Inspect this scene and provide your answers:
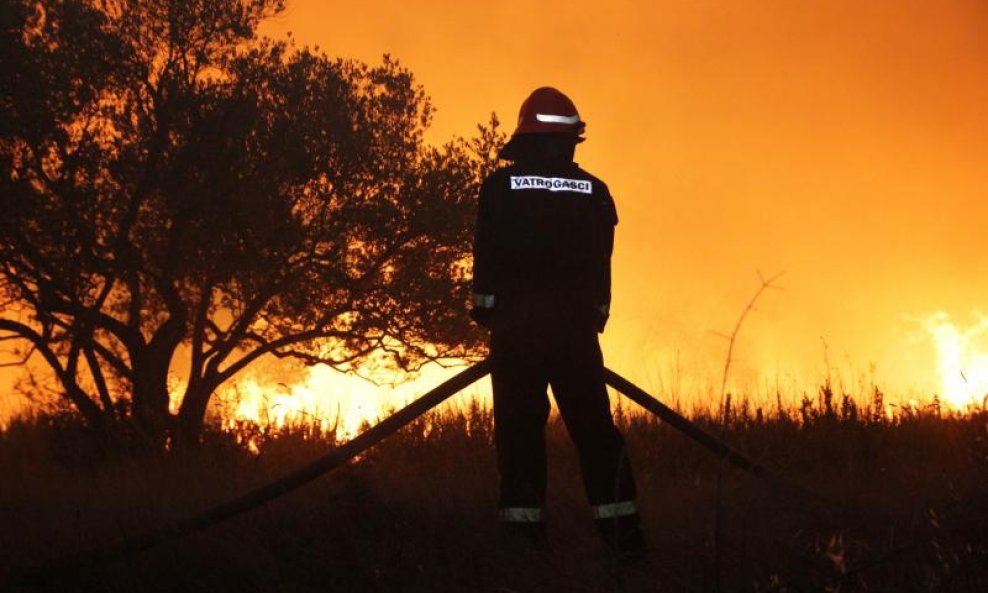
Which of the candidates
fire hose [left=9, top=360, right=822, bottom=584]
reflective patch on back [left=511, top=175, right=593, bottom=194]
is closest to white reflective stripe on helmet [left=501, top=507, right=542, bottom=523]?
fire hose [left=9, top=360, right=822, bottom=584]

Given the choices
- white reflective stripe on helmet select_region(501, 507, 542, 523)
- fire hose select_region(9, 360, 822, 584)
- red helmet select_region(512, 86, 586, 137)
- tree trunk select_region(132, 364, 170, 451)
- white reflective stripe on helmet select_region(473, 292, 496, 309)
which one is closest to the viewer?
white reflective stripe on helmet select_region(501, 507, 542, 523)

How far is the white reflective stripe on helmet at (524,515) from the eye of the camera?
7.77 meters

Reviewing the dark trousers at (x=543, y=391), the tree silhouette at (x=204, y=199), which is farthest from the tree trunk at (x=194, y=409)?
the dark trousers at (x=543, y=391)

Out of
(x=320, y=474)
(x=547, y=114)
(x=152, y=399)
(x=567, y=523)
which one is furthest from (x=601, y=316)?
(x=152, y=399)

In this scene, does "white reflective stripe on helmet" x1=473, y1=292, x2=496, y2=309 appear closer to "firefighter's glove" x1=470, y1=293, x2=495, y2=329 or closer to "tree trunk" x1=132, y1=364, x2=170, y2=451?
"firefighter's glove" x1=470, y1=293, x2=495, y2=329

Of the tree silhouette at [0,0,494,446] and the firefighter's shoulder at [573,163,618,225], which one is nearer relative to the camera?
the firefighter's shoulder at [573,163,618,225]

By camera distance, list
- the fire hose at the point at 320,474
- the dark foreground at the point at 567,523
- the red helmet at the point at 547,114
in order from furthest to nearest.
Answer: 1. the red helmet at the point at 547,114
2. the fire hose at the point at 320,474
3. the dark foreground at the point at 567,523

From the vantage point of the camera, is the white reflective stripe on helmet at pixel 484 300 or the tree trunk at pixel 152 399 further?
the tree trunk at pixel 152 399

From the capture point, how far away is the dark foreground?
6688mm

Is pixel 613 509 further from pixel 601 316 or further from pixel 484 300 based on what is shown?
pixel 484 300

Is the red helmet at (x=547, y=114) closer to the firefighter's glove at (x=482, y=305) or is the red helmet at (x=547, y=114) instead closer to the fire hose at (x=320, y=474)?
the firefighter's glove at (x=482, y=305)

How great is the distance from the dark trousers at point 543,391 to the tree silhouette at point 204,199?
8.48 meters

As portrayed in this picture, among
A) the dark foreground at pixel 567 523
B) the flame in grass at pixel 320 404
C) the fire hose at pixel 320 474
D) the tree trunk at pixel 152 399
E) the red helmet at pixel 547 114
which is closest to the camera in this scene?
the dark foreground at pixel 567 523

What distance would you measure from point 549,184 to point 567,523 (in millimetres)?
2554
